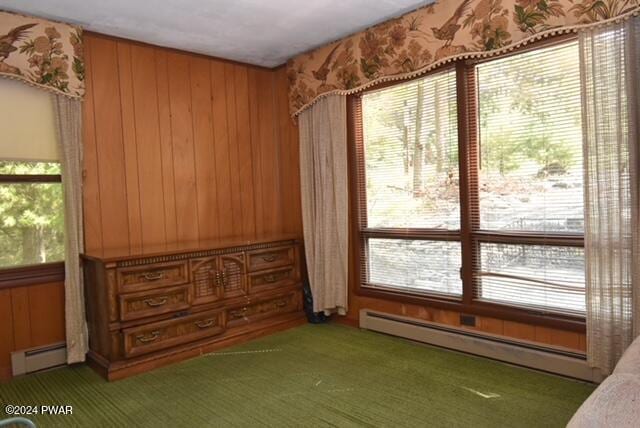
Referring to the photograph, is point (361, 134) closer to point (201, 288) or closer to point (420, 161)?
point (420, 161)

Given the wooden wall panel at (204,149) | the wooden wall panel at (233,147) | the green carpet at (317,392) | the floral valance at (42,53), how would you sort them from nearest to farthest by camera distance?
the green carpet at (317,392), the floral valance at (42,53), the wooden wall panel at (204,149), the wooden wall panel at (233,147)

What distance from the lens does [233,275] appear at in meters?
3.57

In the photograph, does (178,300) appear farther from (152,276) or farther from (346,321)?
(346,321)

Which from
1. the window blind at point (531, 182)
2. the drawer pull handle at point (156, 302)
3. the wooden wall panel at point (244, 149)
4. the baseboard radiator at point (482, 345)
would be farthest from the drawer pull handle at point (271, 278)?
the window blind at point (531, 182)

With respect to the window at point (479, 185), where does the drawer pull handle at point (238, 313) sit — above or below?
below

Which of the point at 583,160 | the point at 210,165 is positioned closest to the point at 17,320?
the point at 210,165

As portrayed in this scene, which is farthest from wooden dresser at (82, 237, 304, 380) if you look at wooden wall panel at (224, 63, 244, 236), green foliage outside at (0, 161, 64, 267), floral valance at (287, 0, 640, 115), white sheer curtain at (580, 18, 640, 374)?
white sheer curtain at (580, 18, 640, 374)

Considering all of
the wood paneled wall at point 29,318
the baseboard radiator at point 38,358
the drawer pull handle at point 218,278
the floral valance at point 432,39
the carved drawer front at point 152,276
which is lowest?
the baseboard radiator at point 38,358

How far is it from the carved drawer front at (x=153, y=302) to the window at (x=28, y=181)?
2.27 ft

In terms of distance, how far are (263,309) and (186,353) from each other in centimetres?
74

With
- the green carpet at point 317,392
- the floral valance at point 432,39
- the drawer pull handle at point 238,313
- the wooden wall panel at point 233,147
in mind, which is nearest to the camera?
the green carpet at point 317,392

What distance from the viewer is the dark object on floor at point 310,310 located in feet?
13.1

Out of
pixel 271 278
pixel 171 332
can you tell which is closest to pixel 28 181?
pixel 171 332

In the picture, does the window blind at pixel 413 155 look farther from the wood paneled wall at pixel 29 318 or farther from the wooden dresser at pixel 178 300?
the wood paneled wall at pixel 29 318
